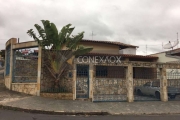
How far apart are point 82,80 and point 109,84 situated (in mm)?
3735

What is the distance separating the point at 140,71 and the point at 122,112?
6004 millimetres

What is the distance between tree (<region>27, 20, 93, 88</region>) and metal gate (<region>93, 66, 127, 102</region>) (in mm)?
2232

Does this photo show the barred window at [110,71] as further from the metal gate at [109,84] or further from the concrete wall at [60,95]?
the concrete wall at [60,95]

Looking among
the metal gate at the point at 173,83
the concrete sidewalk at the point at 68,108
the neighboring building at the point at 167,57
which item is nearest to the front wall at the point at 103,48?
the neighboring building at the point at 167,57

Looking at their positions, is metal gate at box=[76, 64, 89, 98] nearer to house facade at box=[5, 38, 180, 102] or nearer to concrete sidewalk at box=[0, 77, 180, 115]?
house facade at box=[5, 38, 180, 102]

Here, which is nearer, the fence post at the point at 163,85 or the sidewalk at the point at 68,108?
the sidewalk at the point at 68,108

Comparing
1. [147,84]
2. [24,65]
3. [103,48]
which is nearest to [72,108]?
[24,65]

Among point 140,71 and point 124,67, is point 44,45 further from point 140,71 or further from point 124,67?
point 140,71

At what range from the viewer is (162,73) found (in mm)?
13562

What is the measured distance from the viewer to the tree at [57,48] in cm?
1212

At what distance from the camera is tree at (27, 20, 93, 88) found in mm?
12117

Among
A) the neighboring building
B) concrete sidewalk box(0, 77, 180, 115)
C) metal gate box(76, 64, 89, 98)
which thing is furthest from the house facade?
the neighboring building

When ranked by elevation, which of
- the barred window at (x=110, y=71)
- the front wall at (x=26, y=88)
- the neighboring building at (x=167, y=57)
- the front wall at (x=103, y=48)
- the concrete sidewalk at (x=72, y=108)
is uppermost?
the front wall at (x=103, y=48)

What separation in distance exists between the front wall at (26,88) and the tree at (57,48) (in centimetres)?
143
